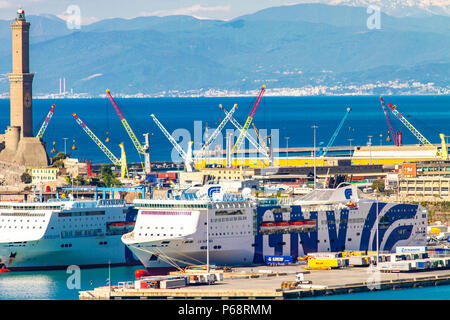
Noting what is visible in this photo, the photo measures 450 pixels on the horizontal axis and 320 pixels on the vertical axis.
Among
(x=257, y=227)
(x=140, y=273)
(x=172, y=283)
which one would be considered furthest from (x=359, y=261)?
(x=172, y=283)

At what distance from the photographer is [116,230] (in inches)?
3474

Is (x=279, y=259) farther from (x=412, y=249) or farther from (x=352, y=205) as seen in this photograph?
(x=412, y=249)

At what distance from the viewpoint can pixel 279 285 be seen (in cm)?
7125

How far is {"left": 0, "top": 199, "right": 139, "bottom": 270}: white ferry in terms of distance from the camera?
85250 millimetres

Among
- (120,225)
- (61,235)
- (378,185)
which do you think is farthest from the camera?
(378,185)

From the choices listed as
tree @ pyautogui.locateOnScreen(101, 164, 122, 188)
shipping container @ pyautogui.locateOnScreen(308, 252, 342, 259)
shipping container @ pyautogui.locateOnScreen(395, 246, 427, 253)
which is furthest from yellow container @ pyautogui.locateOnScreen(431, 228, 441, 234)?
tree @ pyautogui.locateOnScreen(101, 164, 122, 188)

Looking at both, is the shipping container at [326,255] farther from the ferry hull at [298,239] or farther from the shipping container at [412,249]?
the shipping container at [412,249]

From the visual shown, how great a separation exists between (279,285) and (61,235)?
20.8 m

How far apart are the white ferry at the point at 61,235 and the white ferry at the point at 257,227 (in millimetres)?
5235

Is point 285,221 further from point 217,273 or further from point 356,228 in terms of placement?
point 217,273

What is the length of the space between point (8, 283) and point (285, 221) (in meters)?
19.1

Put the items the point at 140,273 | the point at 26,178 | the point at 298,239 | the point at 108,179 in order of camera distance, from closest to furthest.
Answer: the point at 140,273 < the point at 298,239 < the point at 108,179 < the point at 26,178
